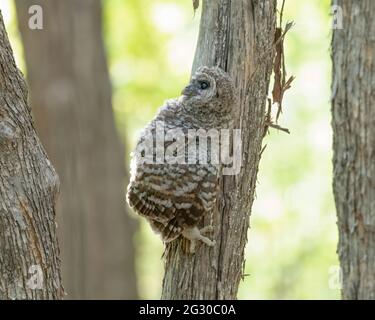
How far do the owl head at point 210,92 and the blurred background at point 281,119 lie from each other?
5.99 metres

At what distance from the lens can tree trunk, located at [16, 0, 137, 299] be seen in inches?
357

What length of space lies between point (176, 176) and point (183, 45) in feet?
32.0

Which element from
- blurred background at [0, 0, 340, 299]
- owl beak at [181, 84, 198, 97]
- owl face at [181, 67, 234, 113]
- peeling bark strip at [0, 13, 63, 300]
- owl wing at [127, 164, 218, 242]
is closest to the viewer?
peeling bark strip at [0, 13, 63, 300]

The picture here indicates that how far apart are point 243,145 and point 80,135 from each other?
4945 mm

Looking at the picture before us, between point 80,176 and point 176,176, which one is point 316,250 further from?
point 176,176

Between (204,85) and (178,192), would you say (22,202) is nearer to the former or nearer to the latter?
(178,192)

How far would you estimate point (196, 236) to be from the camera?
4.45 meters

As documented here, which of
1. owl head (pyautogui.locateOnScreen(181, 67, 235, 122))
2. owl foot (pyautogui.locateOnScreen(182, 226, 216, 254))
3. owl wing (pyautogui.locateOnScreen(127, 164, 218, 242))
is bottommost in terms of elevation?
owl foot (pyautogui.locateOnScreen(182, 226, 216, 254))

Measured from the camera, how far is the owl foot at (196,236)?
14.6 feet

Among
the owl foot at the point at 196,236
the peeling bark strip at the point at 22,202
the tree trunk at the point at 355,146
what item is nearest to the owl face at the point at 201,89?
the owl foot at the point at 196,236

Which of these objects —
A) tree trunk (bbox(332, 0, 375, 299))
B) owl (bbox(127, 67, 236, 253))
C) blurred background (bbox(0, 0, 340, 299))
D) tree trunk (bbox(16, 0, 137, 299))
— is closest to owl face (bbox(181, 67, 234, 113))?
owl (bbox(127, 67, 236, 253))

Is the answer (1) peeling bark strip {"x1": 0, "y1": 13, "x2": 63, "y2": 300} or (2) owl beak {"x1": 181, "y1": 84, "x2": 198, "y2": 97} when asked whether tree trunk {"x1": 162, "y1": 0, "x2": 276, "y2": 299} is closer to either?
(2) owl beak {"x1": 181, "y1": 84, "x2": 198, "y2": 97}

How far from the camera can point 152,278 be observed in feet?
74.6

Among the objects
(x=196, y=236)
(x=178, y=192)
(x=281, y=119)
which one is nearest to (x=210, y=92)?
(x=178, y=192)
